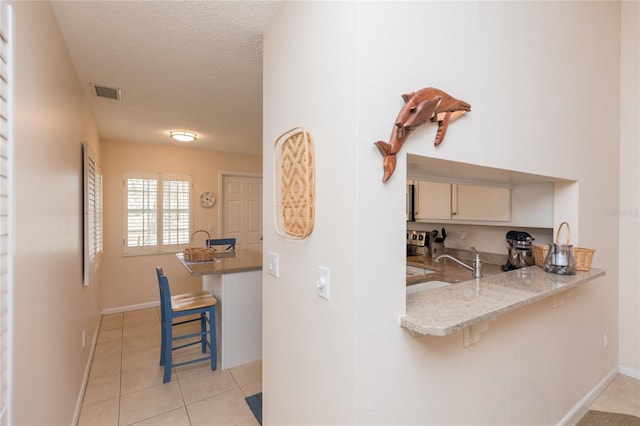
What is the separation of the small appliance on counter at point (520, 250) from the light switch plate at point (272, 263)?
185 centimetres

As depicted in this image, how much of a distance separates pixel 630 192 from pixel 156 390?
4242mm

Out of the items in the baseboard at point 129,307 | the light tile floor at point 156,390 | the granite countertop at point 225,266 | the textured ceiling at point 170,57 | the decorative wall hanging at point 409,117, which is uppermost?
the textured ceiling at point 170,57

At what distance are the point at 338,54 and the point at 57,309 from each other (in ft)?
6.42

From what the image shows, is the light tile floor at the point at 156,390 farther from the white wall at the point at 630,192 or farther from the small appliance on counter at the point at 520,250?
the white wall at the point at 630,192

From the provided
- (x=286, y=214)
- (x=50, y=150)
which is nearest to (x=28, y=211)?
(x=50, y=150)

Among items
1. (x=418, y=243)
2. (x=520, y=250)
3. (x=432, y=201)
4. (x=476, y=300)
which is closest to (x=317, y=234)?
(x=476, y=300)

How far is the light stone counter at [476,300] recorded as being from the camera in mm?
1050

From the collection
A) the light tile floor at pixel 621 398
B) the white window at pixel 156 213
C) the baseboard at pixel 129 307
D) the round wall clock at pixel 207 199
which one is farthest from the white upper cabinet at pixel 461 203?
the baseboard at pixel 129 307

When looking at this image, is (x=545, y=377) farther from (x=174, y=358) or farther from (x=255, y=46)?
(x=174, y=358)

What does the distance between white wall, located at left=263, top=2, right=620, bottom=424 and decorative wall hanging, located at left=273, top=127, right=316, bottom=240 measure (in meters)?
0.06

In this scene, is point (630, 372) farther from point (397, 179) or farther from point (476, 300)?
point (397, 179)

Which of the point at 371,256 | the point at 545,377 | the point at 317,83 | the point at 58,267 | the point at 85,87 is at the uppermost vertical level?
the point at 85,87

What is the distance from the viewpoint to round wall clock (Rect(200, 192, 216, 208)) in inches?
188

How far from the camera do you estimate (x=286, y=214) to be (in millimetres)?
1444
